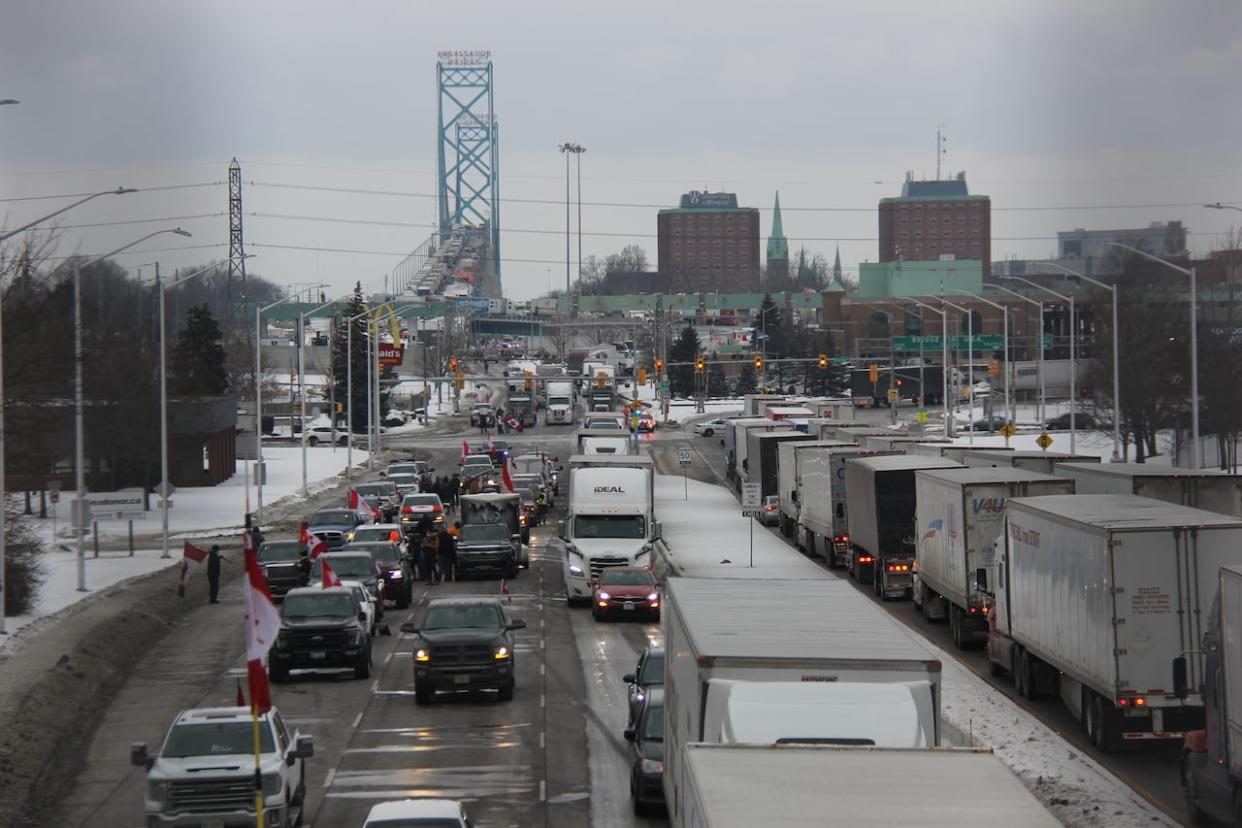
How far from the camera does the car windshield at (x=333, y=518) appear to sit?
4966 centimetres

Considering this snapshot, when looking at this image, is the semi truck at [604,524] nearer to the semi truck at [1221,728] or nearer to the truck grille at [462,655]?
the truck grille at [462,655]

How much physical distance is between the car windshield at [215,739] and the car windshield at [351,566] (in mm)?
18091

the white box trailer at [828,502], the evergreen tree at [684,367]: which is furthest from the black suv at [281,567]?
the evergreen tree at [684,367]

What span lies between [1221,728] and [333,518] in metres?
36.5

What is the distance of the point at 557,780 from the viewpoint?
67.2ft

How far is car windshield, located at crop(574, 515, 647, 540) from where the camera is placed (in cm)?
4138

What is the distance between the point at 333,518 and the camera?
50.0 m

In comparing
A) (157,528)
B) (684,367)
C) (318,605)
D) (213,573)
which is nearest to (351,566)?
(213,573)

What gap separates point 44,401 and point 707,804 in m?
46.3

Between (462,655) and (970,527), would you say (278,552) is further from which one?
(970,527)

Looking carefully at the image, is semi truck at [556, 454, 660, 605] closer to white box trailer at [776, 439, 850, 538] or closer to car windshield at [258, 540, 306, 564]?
car windshield at [258, 540, 306, 564]

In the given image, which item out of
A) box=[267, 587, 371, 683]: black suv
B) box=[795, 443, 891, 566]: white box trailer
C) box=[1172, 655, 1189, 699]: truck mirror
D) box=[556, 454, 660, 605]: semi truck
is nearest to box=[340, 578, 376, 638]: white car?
box=[267, 587, 371, 683]: black suv

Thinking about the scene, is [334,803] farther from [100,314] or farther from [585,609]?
[100,314]

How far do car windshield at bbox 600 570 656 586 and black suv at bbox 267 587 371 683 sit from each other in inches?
366
